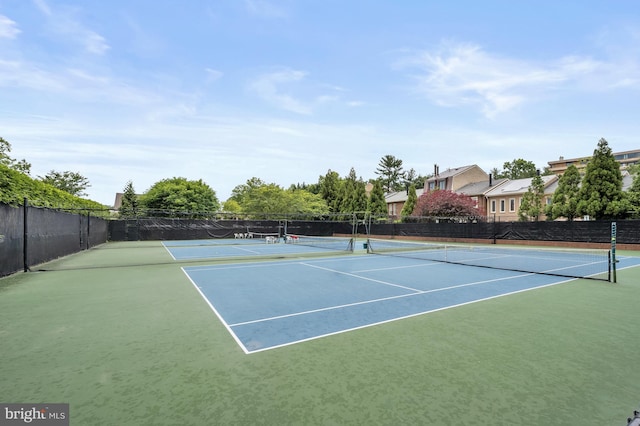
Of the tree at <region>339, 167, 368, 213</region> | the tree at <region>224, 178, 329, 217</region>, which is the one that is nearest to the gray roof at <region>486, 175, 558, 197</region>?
the tree at <region>339, 167, 368, 213</region>

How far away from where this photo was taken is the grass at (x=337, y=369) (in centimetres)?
258

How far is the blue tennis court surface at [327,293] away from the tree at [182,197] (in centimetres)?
3520

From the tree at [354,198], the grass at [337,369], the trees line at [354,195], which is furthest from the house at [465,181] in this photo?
the grass at [337,369]

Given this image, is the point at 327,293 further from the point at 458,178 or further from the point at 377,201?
the point at 458,178

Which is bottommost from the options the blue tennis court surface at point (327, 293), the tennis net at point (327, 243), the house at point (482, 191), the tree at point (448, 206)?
the tennis net at point (327, 243)

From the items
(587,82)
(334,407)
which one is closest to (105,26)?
(334,407)

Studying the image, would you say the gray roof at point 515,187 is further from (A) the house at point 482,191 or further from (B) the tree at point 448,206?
(B) the tree at point 448,206

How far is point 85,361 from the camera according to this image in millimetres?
3607

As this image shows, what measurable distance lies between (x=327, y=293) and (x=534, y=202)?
33.6 metres

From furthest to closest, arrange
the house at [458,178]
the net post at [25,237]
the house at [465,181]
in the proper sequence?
the house at [458,178], the house at [465,181], the net post at [25,237]

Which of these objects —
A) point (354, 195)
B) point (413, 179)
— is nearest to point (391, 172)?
point (413, 179)

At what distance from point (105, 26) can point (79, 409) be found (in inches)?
496

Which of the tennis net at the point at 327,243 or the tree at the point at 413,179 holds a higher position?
the tree at the point at 413,179

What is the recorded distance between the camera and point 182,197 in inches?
1725
